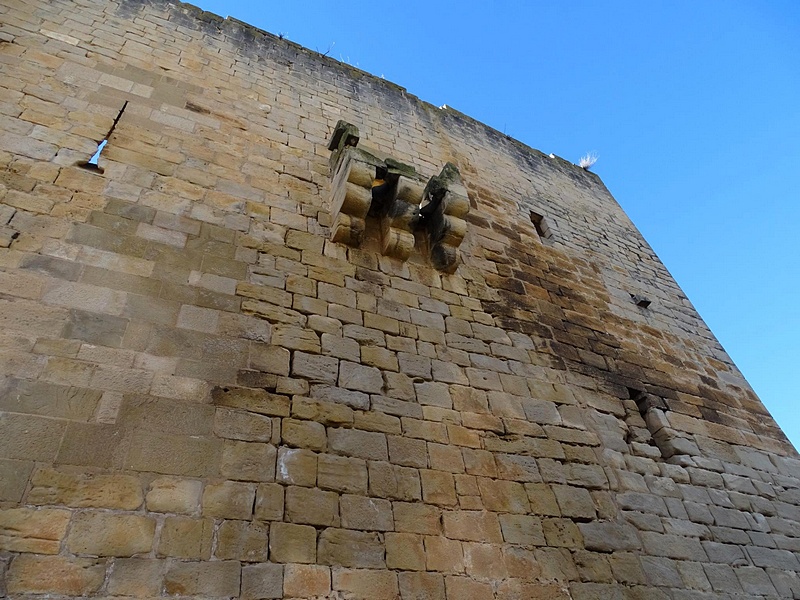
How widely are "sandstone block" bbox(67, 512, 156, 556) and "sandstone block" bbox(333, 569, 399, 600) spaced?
2.71 ft

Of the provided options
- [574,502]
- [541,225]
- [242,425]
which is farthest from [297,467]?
[541,225]

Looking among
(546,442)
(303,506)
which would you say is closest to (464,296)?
(546,442)

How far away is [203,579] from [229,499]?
1.13 feet

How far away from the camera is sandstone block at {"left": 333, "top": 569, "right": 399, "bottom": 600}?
7.78 ft

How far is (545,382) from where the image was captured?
13.0 feet

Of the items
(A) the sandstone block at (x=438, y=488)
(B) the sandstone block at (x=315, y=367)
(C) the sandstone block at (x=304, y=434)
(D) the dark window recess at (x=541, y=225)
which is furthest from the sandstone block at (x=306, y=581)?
(D) the dark window recess at (x=541, y=225)

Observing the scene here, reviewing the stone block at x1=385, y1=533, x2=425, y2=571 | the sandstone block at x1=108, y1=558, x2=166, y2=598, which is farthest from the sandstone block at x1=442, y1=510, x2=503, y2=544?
the sandstone block at x1=108, y1=558, x2=166, y2=598

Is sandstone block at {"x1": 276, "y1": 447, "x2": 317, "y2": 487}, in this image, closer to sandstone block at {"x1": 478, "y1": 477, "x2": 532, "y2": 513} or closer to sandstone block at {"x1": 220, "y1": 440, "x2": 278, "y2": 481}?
sandstone block at {"x1": 220, "y1": 440, "x2": 278, "y2": 481}

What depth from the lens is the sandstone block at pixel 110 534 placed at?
204 cm

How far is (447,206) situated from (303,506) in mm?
2639

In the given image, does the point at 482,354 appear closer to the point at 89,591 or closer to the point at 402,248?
the point at 402,248

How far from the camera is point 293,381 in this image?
2961mm

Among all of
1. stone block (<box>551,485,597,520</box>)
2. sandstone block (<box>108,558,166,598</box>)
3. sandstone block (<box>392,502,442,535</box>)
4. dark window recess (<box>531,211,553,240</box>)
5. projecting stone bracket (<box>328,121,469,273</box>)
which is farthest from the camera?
dark window recess (<box>531,211,553,240</box>)

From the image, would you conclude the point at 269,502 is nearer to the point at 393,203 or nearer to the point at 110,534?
the point at 110,534
